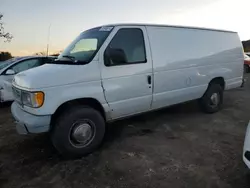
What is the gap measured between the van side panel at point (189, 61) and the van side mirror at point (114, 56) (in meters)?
0.77

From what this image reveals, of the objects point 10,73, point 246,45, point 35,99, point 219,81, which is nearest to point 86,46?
point 35,99

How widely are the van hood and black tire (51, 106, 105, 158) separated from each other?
1.52 feet

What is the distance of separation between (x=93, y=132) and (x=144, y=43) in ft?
6.15

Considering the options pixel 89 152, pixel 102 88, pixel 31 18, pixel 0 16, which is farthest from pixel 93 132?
pixel 0 16

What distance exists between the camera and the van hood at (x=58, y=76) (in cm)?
313

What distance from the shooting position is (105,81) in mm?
3574

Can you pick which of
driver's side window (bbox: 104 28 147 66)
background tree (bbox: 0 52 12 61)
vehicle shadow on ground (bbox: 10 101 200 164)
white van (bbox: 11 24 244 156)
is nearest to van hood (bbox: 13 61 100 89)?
white van (bbox: 11 24 244 156)

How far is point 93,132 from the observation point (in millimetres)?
3613

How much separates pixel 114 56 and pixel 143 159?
5.64 feet

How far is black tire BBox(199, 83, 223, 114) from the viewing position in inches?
215

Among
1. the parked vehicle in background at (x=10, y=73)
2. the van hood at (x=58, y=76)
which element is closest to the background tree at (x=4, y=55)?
the parked vehicle in background at (x=10, y=73)

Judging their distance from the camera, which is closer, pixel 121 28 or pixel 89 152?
pixel 89 152

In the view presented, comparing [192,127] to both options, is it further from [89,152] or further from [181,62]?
[89,152]

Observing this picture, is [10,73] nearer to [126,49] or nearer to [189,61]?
[126,49]
